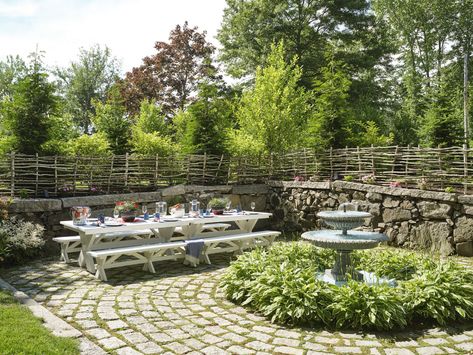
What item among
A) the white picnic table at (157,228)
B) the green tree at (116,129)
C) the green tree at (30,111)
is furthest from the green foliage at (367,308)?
the green tree at (116,129)

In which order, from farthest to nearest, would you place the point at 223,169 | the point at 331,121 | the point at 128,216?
the point at 331,121, the point at 223,169, the point at 128,216

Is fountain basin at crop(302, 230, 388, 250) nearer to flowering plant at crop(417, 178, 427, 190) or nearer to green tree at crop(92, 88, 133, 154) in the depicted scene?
flowering plant at crop(417, 178, 427, 190)

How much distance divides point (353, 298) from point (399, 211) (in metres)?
4.75

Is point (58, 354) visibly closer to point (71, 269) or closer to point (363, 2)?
point (71, 269)

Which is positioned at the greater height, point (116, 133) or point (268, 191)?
point (116, 133)

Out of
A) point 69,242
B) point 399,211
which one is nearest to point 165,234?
point 69,242

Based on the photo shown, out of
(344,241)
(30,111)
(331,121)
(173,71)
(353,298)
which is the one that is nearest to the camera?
(353,298)

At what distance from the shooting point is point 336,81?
1388 cm

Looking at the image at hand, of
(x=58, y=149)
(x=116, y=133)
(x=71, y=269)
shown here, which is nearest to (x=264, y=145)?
(x=116, y=133)

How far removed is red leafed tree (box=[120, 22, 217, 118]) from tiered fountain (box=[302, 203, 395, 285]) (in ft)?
62.2

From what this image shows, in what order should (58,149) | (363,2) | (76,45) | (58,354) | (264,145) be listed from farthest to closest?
1. (76,45)
2. (363,2)
3. (264,145)
4. (58,149)
5. (58,354)

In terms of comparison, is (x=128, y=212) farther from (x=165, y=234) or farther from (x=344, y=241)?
(x=344, y=241)

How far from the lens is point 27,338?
12.1 ft

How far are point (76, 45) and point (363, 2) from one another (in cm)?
1992
